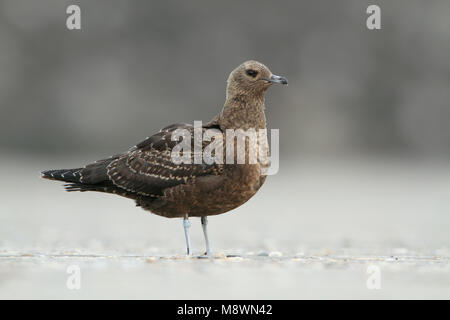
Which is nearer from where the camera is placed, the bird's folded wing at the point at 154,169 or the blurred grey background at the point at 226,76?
the bird's folded wing at the point at 154,169

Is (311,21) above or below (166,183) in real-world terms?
above

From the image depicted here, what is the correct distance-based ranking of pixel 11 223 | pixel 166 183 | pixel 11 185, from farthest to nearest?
1. pixel 11 185
2. pixel 11 223
3. pixel 166 183

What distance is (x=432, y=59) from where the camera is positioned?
29.4 metres

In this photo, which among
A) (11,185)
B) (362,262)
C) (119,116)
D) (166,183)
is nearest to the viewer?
(362,262)

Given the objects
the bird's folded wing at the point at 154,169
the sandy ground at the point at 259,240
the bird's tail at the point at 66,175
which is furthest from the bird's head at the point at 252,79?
the bird's tail at the point at 66,175

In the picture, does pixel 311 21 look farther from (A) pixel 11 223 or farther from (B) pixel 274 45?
(A) pixel 11 223

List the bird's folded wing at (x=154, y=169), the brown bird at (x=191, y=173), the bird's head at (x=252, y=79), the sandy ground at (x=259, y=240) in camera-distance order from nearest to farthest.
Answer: the sandy ground at (x=259, y=240)
the brown bird at (x=191, y=173)
the bird's folded wing at (x=154, y=169)
the bird's head at (x=252, y=79)

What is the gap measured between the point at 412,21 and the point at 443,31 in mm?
1155

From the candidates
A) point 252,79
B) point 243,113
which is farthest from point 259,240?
point 252,79

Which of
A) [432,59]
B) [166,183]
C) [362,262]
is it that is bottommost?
[362,262]

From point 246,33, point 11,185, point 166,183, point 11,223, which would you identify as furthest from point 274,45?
point 166,183

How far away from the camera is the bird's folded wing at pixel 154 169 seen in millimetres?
10875

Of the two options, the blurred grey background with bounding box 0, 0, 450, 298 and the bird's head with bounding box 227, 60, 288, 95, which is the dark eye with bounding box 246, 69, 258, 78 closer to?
the bird's head with bounding box 227, 60, 288, 95

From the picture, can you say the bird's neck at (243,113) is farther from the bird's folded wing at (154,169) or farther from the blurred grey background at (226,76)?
the blurred grey background at (226,76)
